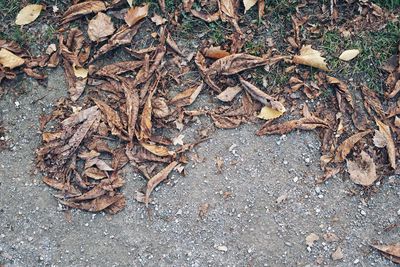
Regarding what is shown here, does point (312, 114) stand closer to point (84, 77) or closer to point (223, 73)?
point (223, 73)

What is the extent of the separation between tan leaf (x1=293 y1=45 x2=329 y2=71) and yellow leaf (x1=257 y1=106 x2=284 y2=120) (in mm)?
374

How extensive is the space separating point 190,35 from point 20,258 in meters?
1.77

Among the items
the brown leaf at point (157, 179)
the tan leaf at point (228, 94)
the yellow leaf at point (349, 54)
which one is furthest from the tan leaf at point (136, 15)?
the yellow leaf at point (349, 54)

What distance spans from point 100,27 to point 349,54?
1.64m

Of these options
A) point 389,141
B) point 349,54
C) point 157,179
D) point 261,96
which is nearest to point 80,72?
A: point 157,179

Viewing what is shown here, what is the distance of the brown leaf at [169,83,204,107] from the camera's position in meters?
3.68

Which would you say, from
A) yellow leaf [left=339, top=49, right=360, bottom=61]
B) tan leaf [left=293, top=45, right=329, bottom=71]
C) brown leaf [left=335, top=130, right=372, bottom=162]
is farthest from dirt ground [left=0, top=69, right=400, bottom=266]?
yellow leaf [left=339, top=49, right=360, bottom=61]

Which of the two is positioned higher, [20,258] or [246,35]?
[246,35]

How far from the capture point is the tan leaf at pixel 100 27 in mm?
3809

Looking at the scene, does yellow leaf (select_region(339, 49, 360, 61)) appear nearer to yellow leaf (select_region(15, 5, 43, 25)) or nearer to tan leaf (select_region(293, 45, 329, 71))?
tan leaf (select_region(293, 45, 329, 71))

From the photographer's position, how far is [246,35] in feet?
12.5

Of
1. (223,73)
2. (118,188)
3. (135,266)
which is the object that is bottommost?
(135,266)

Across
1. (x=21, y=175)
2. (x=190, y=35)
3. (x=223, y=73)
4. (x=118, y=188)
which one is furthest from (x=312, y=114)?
(x=21, y=175)

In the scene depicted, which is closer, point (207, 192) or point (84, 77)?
point (207, 192)
